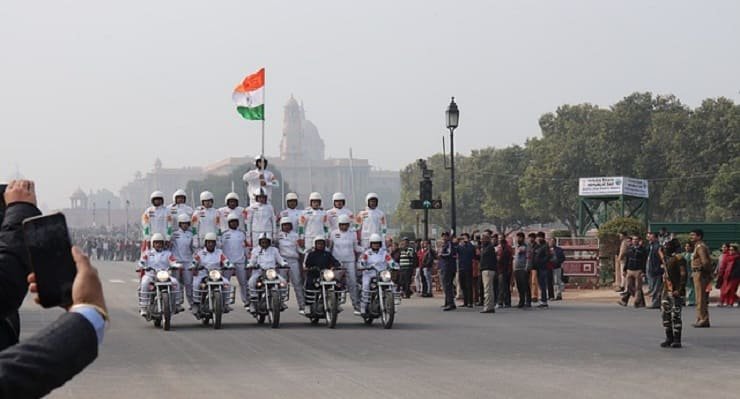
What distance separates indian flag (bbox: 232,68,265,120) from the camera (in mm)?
29828

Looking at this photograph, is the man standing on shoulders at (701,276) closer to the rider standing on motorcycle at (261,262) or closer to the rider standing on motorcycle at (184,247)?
the rider standing on motorcycle at (261,262)

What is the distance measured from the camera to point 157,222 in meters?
22.1

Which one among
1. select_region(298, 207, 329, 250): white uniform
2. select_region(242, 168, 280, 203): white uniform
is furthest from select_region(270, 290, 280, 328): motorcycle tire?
select_region(242, 168, 280, 203): white uniform

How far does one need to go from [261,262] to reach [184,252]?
1.43 metres

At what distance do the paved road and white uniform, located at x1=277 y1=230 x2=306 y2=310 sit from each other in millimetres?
656

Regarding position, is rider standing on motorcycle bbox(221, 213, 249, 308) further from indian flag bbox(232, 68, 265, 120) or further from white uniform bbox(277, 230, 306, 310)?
indian flag bbox(232, 68, 265, 120)

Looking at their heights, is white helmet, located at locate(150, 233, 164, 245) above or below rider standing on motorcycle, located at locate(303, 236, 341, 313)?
above

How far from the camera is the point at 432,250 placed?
1382 inches

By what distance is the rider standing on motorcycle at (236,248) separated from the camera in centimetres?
2223

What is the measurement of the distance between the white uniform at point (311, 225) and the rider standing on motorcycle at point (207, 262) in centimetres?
142

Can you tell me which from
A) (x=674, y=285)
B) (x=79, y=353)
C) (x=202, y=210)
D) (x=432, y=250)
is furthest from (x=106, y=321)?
(x=432, y=250)

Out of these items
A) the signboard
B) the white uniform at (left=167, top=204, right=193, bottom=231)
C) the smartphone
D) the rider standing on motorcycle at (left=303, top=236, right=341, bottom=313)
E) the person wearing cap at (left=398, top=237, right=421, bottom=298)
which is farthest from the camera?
the signboard

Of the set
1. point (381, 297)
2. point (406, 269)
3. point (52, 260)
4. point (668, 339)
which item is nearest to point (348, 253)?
point (381, 297)

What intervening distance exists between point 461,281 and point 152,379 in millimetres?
16238
